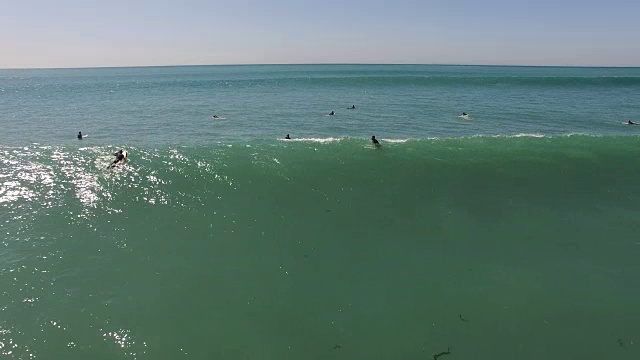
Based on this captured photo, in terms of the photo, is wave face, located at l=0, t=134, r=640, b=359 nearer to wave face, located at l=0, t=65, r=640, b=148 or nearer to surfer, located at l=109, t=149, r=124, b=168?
surfer, located at l=109, t=149, r=124, b=168

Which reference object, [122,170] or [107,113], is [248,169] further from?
[107,113]

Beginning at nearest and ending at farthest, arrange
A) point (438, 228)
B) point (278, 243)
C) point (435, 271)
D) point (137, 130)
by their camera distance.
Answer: point (435, 271), point (278, 243), point (438, 228), point (137, 130)

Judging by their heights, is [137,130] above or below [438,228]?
above

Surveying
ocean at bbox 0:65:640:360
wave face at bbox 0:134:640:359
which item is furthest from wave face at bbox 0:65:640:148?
wave face at bbox 0:134:640:359

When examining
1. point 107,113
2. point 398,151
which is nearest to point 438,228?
point 398,151

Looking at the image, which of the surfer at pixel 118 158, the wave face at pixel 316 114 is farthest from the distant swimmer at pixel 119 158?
the wave face at pixel 316 114
